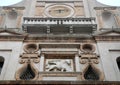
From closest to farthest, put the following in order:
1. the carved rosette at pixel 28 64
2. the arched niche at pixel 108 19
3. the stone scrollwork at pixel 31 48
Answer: the carved rosette at pixel 28 64 < the stone scrollwork at pixel 31 48 < the arched niche at pixel 108 19

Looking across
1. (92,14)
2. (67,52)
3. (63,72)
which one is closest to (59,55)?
(67,52)

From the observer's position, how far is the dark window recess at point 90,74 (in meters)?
13.0

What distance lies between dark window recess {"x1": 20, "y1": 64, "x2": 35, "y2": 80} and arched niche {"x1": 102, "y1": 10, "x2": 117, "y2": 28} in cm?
667

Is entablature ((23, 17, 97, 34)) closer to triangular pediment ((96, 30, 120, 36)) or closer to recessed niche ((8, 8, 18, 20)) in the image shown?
triangular pediment ((96, 30, 120, 36))

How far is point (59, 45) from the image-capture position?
1481 centimetres

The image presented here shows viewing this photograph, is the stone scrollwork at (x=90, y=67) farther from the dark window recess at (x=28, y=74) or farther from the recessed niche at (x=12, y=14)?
the recessed niche at (x=12, y=14)

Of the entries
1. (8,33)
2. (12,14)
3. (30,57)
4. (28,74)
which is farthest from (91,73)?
(12,14)

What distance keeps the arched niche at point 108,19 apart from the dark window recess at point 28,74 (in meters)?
6.67

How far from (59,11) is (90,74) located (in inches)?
294

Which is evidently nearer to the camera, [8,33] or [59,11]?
[8,33]

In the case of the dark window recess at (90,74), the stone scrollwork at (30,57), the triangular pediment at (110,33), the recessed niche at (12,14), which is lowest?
the dark window recess at (90,74)

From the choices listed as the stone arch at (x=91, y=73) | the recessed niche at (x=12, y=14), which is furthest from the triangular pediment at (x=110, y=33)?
the recessed niche at (x=12, y=14)

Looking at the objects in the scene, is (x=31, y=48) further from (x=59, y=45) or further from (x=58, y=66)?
(x=58, y=66)

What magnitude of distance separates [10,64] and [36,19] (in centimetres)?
477
